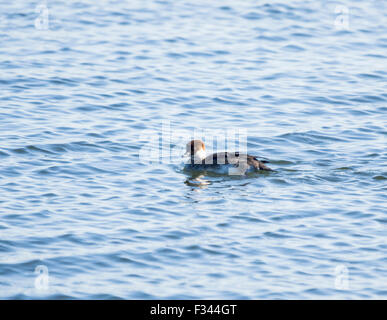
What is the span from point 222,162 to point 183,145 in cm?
176

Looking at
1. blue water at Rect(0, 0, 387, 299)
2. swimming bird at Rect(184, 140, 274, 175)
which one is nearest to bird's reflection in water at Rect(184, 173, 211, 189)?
blue water at Rect(0, 0, 387, 299)

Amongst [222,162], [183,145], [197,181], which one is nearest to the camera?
[197,181]

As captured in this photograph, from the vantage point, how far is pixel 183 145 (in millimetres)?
14461

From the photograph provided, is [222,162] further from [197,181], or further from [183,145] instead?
[183,145]

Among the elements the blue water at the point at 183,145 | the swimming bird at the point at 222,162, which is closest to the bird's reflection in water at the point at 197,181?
the blue water at the point at 183,145

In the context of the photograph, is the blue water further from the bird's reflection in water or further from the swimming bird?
the swimming bird

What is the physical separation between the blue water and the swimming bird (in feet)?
0.66

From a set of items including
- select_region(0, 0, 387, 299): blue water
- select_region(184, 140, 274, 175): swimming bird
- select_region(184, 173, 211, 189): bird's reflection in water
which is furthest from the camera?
select_region(184, 140, 274, 175): swimming bird

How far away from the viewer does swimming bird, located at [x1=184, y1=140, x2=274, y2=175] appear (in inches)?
500

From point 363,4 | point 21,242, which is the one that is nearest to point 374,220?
point 21,242

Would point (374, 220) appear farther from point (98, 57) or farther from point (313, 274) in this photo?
point (98, 57)

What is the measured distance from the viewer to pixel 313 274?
9078 mm

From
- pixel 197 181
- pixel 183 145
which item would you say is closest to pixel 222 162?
pixel 197 181
